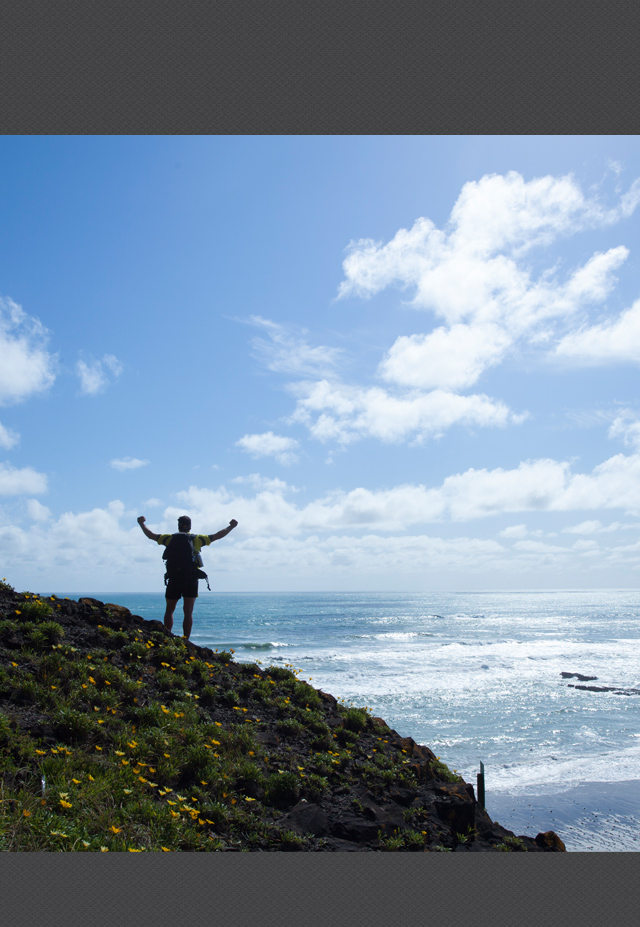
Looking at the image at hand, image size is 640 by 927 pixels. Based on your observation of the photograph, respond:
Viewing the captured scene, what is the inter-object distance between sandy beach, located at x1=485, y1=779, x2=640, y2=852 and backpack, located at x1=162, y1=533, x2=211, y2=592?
22.0 feet

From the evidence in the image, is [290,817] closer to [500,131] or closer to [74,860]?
[74,860]

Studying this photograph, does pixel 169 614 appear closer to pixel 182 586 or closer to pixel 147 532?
pixel 182 586

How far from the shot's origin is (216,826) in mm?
3918

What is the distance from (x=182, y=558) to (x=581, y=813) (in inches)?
330

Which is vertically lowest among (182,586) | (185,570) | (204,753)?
(204,753)

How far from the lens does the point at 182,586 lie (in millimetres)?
7445

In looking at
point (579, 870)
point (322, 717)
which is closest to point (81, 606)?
point (322, 717)

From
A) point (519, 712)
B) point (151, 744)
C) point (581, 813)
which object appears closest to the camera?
point (151, 744)

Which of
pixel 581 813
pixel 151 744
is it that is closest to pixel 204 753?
pixel 151 744

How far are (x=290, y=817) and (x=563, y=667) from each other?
28.9m

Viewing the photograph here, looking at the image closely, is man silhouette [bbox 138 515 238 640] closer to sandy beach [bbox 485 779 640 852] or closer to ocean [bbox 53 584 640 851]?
ocean [bbox 53 584 640 851]

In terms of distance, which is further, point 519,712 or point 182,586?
point 519,712

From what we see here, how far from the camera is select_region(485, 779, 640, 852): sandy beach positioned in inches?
302

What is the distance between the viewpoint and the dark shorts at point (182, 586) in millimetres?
7438
